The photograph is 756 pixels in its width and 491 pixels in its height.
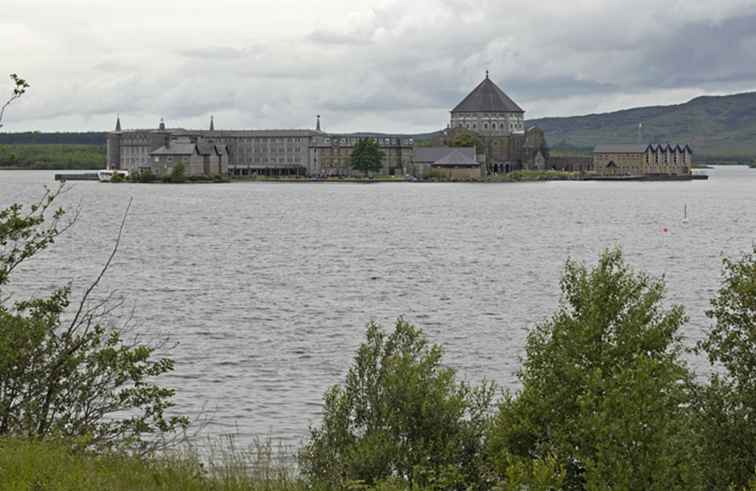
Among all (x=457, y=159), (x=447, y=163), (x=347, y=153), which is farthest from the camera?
(x=347, y=153)

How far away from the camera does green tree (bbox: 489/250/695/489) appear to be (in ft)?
37.0

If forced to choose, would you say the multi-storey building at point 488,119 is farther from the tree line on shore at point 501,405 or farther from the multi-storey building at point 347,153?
the tree line on shore at point 501,405

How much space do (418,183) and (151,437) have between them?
165 metres

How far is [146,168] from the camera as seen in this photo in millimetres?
186625

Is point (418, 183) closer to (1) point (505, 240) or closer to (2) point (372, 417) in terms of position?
(1) point (505, 240)

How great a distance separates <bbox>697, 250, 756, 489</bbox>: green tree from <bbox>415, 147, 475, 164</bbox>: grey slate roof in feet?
540

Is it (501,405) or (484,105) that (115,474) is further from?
(484,105)

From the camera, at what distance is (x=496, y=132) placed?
195375 millimetres

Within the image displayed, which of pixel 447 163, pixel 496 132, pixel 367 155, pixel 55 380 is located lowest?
pixel 55 380

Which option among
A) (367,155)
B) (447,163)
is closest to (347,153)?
(367,155)

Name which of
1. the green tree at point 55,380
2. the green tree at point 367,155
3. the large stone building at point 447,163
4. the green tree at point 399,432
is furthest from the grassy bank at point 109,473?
the large stone building at point 447,163

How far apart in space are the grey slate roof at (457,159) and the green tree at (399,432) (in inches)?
6492

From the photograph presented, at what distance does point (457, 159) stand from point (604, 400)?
168 meters

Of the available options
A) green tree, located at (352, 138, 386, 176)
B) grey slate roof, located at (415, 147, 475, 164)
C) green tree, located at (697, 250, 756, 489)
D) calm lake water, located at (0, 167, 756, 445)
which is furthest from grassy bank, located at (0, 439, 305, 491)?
grey slate roof, located at (415, 147, 475, 164)
